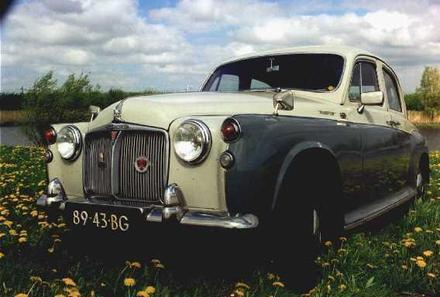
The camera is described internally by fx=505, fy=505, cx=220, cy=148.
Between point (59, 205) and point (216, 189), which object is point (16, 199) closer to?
point (59, 205)

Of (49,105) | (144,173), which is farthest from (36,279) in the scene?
(49,105)

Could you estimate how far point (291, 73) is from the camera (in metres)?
4.66

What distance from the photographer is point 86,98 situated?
2425 centimetres

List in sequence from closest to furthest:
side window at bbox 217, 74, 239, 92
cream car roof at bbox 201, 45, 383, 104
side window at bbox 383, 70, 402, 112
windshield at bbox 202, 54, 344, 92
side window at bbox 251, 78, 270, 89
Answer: cream car roof at bbox 201, 45, 383, 104, windshield at bbox 202, 54, 344, 92, side window at bbox 251, 78, 270, 89, side window at bbox 217, 74, 239, 92, side window at bbox 383, 70, 402, 112

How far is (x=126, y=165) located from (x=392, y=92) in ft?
12.6

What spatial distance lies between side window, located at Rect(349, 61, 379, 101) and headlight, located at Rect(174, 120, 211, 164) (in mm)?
2127

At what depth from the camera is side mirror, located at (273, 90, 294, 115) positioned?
3.48 metres

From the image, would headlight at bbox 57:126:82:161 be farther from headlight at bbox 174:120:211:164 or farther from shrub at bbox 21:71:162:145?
shrub at bbox 21:71:162:145

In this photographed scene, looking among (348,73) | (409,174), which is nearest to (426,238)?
(409,174)

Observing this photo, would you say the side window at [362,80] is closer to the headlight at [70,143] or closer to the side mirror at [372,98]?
the side mirror at [372,98]

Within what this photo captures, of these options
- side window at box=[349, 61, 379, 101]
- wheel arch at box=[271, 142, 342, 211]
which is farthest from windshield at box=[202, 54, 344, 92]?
wheel arch at box=[271, 142, 342, 211]

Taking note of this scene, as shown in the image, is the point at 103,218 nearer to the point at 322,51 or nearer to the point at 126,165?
the point at 126,165

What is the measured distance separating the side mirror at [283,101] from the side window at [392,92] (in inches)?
97.4

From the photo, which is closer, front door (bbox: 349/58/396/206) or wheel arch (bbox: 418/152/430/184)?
front door (bbox: 349/58/396/206)
